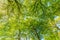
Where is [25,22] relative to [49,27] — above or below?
above

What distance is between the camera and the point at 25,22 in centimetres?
598

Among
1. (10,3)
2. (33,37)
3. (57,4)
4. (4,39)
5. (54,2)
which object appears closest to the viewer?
(10,3)

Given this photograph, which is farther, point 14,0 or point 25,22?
point 25,22

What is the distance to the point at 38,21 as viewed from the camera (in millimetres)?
5625

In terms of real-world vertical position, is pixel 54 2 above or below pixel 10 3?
above

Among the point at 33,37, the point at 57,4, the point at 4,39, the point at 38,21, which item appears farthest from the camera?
the point at 4,39

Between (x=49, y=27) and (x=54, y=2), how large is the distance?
29.8 inches

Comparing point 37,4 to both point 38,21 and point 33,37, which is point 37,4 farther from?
point 33,37

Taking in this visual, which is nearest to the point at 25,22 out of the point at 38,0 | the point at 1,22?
the point at 1,22

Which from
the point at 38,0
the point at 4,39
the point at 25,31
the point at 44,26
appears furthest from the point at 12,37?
the point at 38,0

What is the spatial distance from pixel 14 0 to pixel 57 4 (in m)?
2.60

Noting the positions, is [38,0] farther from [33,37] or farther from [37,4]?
[33,37]

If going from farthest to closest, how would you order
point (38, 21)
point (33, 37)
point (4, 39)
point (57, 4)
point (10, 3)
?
point (4, 39) → point (33, 37) → point (38, 21) → point (57, 4) → point (10, 3)

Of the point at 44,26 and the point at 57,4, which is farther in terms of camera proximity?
the point at 44,26
